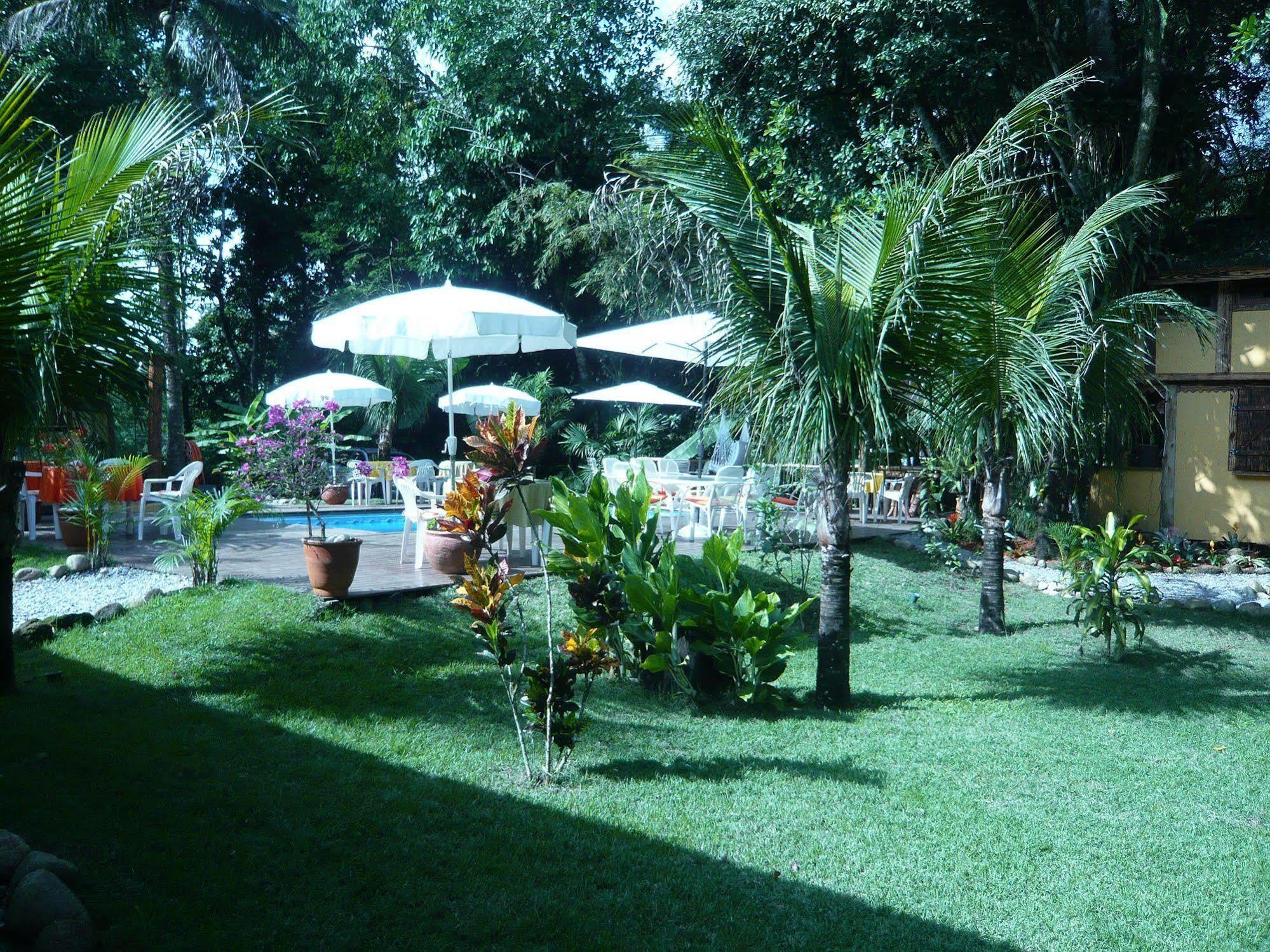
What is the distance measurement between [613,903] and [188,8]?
17.2 m

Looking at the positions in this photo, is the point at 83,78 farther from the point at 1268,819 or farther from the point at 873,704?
the point at 1268,819

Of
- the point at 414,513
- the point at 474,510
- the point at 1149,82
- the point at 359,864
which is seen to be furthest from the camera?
the point at 1149,82

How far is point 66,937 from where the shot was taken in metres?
2.65

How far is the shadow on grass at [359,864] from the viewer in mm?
2969

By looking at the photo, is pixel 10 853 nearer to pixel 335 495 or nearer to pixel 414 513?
pixel 414 513

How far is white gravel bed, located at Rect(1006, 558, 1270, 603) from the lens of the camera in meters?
10.3

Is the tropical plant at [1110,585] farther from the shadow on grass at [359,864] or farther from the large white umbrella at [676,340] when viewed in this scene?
the shadow on grass at [359,864]

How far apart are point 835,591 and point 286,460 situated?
13.2 ft

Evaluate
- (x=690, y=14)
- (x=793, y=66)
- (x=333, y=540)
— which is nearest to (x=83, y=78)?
(x=690, y=14)

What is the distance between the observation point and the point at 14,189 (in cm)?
446

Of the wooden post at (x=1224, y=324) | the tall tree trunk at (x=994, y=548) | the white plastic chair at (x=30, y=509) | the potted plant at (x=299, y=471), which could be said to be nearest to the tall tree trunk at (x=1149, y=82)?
the wooden post at (x=1224, y=324)

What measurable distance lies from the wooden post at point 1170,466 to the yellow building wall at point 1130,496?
0.14 m

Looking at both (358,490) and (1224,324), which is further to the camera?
(358,490)

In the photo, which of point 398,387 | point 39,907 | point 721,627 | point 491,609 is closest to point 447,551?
point 721,627
